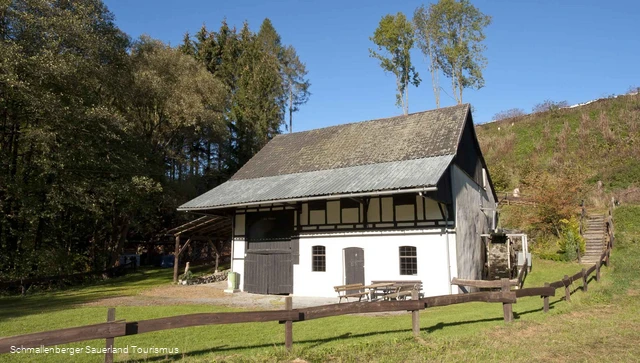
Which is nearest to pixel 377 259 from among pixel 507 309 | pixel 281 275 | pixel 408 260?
pixel 408 260

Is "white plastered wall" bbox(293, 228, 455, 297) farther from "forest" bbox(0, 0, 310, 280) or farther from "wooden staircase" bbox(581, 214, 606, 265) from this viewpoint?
"forest" bbox(0, 0, 310, 280)

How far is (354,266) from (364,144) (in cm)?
598

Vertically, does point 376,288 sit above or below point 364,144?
below

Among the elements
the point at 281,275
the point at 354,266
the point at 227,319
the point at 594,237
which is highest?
the point at 594,237

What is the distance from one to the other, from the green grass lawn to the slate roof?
16.1ft

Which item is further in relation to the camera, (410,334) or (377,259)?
(377,259)

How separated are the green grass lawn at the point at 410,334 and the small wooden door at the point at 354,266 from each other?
4.03m

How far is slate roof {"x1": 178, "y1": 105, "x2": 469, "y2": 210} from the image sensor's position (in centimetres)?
1502

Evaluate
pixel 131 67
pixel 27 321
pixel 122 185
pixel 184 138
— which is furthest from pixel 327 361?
pixel 184 138

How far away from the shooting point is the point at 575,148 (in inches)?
1359

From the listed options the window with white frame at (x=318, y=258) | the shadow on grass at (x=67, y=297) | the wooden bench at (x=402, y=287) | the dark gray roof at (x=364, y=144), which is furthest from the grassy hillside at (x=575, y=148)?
the shadow on grass at (x=67, y=297)

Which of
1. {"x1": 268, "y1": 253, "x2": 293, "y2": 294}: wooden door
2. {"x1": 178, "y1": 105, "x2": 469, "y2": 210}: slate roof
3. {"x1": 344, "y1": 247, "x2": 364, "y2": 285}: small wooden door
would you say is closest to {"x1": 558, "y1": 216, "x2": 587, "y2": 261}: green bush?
{"x1": 178, "y1": 105, "x2": 469, "y2": 210}: slate roof

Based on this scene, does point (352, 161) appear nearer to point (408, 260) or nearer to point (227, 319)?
point (408, 260)

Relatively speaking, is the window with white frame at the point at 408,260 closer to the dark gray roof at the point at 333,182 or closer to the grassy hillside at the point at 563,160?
the dark gray roof at the point at 333,182
